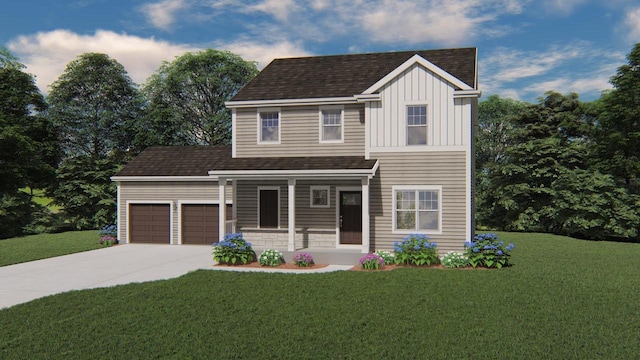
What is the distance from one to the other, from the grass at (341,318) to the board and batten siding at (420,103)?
5319 mm

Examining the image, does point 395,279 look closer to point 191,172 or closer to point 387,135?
point 387,135

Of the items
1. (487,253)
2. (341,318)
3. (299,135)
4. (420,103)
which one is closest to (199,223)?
(299,135)

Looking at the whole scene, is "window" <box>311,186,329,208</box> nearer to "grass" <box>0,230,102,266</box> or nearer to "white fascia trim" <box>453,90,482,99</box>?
"white fascia trim" <box>453,90,482,99</box>

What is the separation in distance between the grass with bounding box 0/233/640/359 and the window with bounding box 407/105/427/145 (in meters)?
5.35

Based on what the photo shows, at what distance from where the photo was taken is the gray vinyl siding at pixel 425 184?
1734cm

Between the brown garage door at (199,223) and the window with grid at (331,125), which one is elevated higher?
the window with grid at (331,125)

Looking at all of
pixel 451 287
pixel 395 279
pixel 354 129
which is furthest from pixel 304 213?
pixel 451 287

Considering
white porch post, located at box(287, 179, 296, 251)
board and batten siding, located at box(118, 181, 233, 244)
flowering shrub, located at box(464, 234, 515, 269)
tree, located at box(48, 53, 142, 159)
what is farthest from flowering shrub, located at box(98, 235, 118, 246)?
tree, located at box(48, 53, 142, 159)

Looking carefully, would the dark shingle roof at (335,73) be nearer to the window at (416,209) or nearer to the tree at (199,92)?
the window at (416,209)

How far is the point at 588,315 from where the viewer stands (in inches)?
395

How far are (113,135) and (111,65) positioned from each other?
6.12 m

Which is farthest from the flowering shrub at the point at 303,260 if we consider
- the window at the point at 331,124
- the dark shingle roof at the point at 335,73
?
the dark shingle roof at the point at 335,73

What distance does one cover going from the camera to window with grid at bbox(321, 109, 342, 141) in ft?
64.5

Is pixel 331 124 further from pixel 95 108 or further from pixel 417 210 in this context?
pixel 95 108
